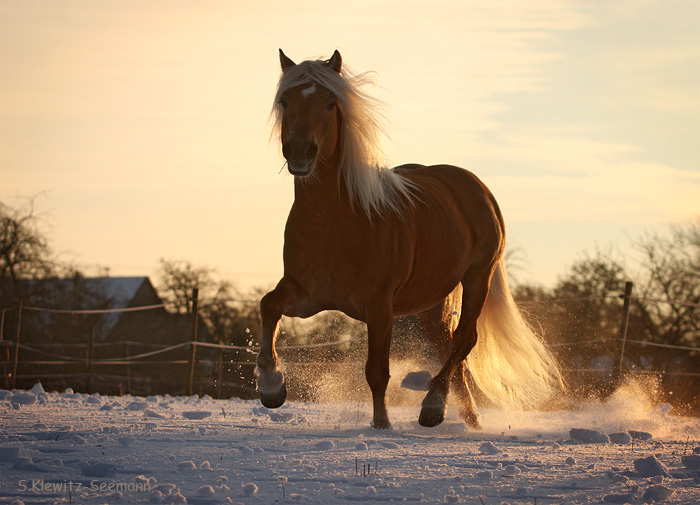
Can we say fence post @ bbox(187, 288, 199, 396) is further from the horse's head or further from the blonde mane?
the horse's head

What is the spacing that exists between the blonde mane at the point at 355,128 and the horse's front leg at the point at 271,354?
816 mm

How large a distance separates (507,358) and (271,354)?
2762 millimetres

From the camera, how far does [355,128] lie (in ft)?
17.2

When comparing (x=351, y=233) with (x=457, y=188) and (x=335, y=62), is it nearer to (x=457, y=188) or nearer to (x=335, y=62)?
(x=335, y=62)

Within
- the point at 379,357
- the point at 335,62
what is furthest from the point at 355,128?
the point at 379,357

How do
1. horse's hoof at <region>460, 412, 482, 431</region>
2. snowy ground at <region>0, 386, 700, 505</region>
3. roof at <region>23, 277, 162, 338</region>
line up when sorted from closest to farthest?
snowy ground at <region>0, 386, 700, 505</region> < horse's hoof at <region>460, 412, 482, 431</region> < roof at <region>23, 277, 162, 338</region>

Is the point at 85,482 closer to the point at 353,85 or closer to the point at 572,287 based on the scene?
the point at 353,85

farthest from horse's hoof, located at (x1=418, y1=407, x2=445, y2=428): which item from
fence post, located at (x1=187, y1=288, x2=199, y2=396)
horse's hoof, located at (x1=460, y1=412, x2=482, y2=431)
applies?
fence post, located at (x1=187, y1=288, x2=199, y2=396)

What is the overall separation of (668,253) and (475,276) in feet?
56.8

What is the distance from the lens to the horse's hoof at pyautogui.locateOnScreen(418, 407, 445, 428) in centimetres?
541

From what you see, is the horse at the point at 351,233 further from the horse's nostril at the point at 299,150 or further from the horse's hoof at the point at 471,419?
the horse's hoof at the point at 471,419

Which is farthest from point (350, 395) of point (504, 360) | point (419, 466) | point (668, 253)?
point (668, 253)

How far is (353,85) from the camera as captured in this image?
5.25m

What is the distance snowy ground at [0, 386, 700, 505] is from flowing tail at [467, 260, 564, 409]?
32.3 inches
